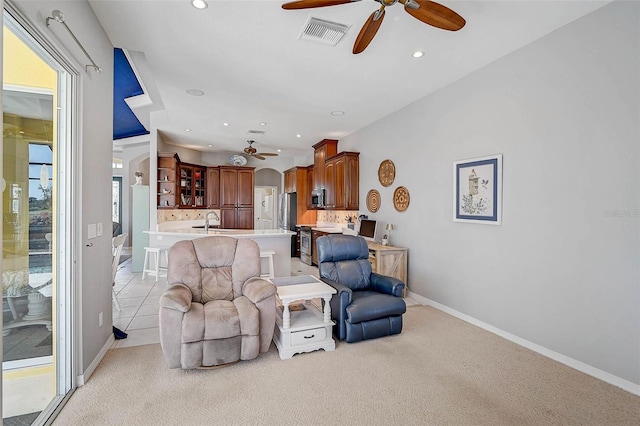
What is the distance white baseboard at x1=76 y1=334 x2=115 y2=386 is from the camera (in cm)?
228

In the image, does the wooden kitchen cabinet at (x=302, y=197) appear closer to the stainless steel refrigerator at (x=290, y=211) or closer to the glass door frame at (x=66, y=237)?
the stainless steel refrigerator at (x=290, y=211)

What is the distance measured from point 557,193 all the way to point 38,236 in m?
4.32

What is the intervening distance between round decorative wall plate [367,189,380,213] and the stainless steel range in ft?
6.65

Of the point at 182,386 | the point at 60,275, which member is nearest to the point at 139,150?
the point at 60,275

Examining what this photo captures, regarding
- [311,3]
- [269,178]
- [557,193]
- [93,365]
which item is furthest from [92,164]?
[269,178]

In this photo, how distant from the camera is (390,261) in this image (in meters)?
4.59

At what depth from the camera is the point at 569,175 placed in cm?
267

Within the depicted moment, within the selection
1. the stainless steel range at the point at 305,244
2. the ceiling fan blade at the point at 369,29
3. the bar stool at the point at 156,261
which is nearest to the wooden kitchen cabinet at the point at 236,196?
the stainless steel range at the point at 305,244

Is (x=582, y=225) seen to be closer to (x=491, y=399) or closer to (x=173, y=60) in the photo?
(x=491, y=399)

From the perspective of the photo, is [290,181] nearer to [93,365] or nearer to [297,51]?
[297,51]

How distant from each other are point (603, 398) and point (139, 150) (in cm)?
1030

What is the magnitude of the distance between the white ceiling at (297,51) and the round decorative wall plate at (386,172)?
87 cm

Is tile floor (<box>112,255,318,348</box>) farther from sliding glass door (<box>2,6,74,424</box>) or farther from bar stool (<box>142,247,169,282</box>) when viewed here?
sliding glass door (<box>2,6,74,424</box>)

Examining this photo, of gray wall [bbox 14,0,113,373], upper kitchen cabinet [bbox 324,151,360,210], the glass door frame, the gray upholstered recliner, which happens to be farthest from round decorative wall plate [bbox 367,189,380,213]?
the glass door frame
